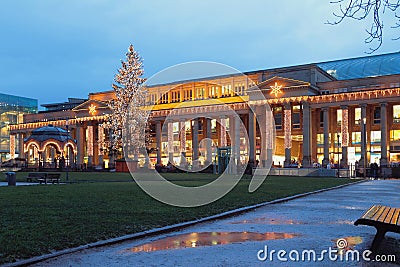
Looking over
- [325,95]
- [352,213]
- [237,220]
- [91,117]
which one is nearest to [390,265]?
[237,220]

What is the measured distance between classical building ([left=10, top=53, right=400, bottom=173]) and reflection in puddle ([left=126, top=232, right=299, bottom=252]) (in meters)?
61.2

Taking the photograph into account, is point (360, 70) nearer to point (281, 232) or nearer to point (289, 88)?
point (289, 88)

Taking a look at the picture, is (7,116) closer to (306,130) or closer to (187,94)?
(187,94)

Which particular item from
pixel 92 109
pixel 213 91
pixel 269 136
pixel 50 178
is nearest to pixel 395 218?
pixel 50 178

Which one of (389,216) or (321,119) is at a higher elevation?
(321,119)

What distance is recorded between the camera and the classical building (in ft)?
251

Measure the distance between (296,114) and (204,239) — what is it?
7981 cm

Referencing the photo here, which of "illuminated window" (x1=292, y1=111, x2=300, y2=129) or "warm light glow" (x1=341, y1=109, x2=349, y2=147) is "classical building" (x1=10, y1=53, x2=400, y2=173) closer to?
"warm light glow" (x1=341, y1=109, x2=349, y2=147)

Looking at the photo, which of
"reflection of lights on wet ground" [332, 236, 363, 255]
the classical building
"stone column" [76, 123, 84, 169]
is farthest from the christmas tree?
"reflection of lights on wet ground" [332, 236, 363, 255]

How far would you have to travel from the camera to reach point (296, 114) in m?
87.9

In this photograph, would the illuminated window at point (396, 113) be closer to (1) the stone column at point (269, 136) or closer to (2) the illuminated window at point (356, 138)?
(2) the illuminated window at point (356, 138)

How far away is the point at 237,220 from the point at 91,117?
95.1 meters

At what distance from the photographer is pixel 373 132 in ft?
270

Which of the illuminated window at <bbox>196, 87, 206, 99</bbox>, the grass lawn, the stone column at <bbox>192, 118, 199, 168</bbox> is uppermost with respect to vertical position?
the illuminated window at <bbox>196, 87, 206, 99</bbox>
